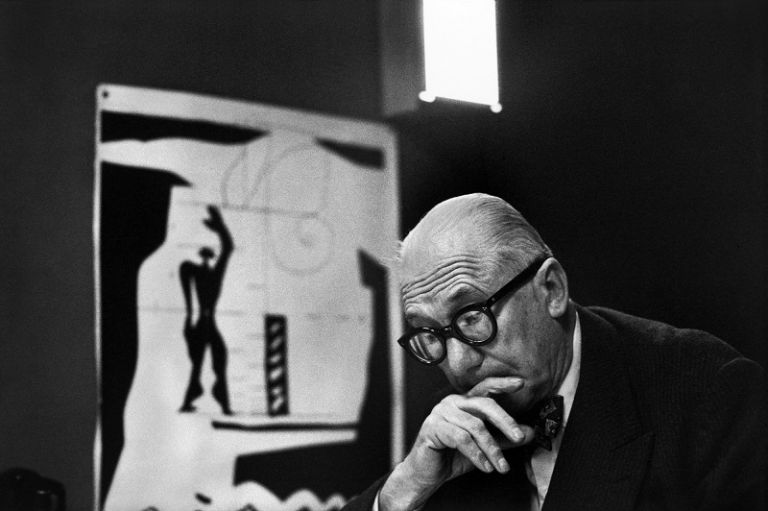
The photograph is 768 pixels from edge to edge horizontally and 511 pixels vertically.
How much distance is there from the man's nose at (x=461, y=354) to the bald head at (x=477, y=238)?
5.3 inches

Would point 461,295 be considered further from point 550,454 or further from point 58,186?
point 58,186

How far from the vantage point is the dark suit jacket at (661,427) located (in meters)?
1.59

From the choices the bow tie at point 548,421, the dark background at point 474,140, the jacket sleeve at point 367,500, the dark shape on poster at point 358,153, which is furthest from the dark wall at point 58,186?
the bow tie at point 548,421

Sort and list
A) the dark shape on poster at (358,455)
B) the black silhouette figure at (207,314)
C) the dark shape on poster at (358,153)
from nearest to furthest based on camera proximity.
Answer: the black silhouette figure at (207,314)
the dark shape on poster at (358,455)
the dark shape on poster at (358,153)

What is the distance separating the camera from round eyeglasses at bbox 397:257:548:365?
1.68 metres

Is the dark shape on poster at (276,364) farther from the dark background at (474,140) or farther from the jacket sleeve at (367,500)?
the jacket sleeve at (367,500)

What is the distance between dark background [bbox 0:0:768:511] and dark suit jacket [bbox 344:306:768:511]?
536 millimetres

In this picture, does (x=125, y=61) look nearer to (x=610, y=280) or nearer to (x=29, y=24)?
(x=29, y=24)

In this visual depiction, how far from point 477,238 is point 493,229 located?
1.4 inches

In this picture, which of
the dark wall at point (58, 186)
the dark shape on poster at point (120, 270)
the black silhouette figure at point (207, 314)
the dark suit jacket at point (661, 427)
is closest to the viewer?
the dark suit jacket at point (661, 427)

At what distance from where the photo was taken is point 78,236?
225 centimetres

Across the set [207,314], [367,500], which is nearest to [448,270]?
[367,500]

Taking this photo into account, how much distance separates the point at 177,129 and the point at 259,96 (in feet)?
0.88

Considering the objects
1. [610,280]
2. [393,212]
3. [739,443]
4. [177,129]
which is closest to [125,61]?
[177,129]
